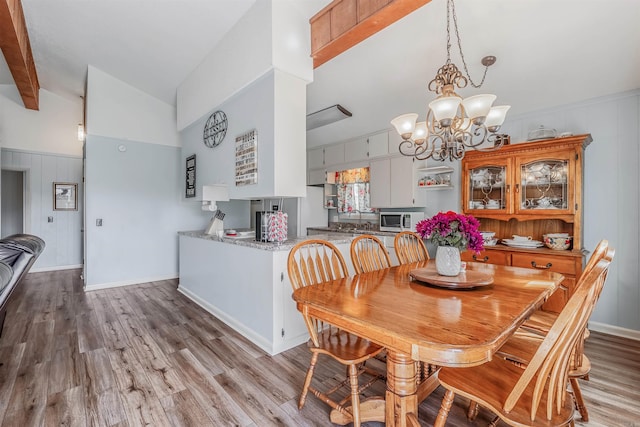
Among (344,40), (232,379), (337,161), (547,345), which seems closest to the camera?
(547,345)

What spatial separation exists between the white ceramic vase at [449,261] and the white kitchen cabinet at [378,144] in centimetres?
265

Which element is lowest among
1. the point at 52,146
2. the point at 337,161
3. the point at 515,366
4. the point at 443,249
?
the point at 515,366

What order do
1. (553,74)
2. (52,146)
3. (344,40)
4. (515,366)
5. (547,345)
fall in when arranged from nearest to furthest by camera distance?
(547,345) → (515,366) → (344,40) → (553,74) → (52,146)

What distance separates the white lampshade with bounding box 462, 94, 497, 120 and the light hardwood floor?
1.80 metres

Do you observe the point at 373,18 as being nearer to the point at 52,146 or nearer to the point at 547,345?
the point at 547,345

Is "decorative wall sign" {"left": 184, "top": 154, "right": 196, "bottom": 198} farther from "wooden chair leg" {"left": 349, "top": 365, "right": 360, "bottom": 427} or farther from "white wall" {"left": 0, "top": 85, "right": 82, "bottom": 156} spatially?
"wooden chair leg" {"left": 349, "top": 365, "right": 360, "bottom": 427}

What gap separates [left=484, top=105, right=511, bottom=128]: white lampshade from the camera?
2.05m

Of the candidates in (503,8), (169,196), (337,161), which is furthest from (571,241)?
(169,196)

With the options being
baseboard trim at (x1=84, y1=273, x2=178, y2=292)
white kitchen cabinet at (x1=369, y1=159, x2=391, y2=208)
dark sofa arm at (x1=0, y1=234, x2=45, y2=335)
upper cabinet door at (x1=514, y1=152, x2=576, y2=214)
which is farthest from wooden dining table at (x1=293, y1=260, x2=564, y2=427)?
baseboard trim at (x1=84, y1=273, x2=178, y2=292)

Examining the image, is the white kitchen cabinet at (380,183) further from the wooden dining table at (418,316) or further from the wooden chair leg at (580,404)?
the wooden chair leg at (580,404)

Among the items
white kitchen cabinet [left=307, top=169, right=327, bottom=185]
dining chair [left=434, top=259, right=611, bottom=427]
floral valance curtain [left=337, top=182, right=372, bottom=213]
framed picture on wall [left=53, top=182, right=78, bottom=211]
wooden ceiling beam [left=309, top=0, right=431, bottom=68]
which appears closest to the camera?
dining chair [left=434, top=259, right=611, bottom=427]

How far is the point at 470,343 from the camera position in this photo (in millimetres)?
1001

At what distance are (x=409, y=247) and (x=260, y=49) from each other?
2.25 metres

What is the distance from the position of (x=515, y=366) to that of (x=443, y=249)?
0.69 metres
